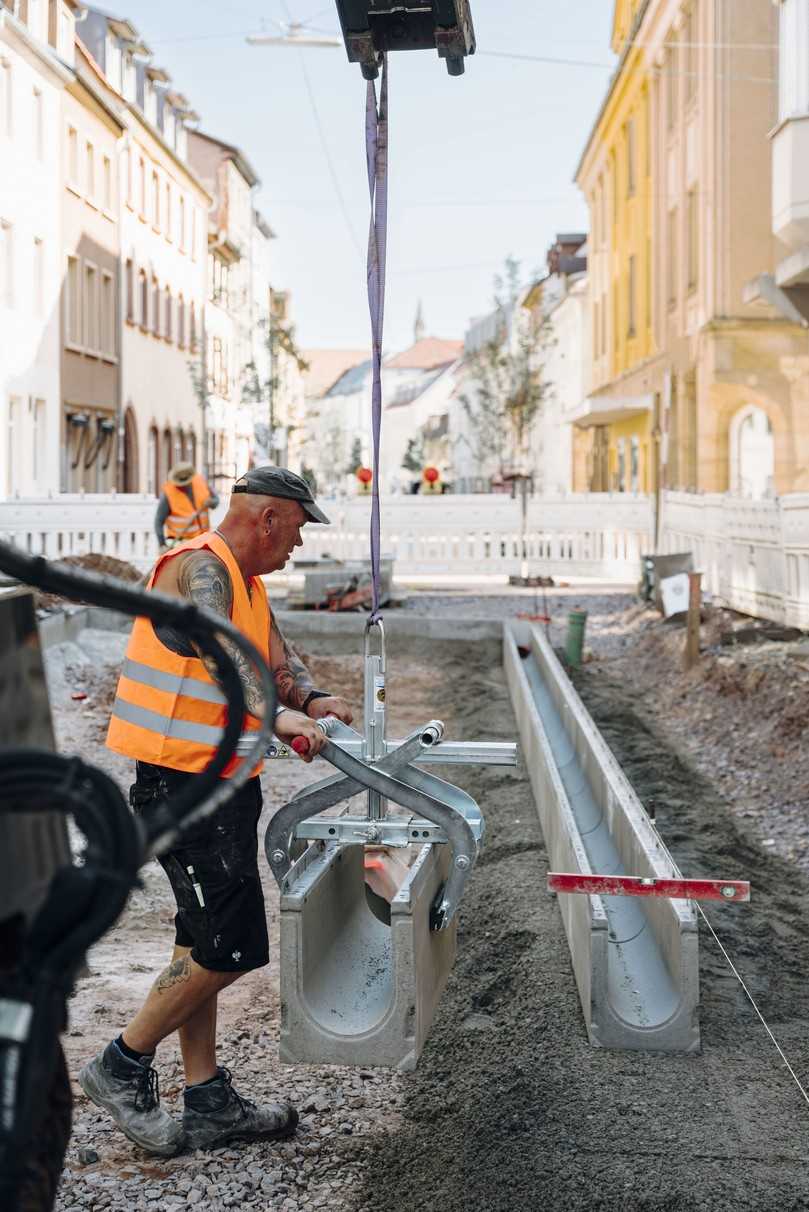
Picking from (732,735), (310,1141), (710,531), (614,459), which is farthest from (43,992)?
(614,459)

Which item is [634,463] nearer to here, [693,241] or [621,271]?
[621,271]

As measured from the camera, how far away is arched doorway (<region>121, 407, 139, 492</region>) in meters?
40.7

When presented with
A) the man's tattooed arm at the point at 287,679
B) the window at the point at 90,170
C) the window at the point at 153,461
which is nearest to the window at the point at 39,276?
the window at the point at 90,170

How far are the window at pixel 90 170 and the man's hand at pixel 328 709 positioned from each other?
3345cm

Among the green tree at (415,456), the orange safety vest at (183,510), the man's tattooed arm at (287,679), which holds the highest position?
the green tree at (415,456)

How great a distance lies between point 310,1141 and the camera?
451 cm

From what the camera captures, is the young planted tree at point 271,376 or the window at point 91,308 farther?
the young planted tree at point 271,376

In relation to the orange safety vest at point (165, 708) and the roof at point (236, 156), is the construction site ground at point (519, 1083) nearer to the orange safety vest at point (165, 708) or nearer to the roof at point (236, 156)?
the orange safety vest at point (165, 708)

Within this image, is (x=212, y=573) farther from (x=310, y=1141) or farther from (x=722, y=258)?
(x=722, y=258)

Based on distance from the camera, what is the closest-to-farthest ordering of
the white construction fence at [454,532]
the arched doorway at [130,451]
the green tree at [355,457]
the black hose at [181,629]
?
the black hose at [181,629] < the white construction fence at [454,532] < the arched doorway at [130,451] < the green tree at [355,457]

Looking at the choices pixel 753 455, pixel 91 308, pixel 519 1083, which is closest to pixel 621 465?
pixel 753 455

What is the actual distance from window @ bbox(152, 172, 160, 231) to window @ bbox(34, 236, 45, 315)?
12.6 m

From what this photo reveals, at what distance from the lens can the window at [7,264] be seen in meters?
29.8

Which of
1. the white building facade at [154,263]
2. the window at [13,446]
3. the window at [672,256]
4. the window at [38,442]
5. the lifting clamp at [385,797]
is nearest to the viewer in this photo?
the lifting clamp at [385,797]
